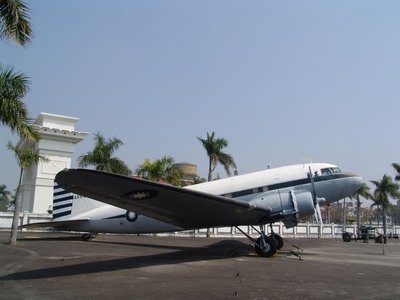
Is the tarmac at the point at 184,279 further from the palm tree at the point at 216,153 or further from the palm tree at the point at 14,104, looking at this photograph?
the palm tree at the point at 216,153

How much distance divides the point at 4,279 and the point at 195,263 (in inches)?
264

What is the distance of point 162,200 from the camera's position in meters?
13.2

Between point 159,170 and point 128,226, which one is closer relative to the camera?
point 128,226

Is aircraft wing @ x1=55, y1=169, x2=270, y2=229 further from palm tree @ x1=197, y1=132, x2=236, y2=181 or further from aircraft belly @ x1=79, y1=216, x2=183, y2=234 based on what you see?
palm tree @ x1=197, y1=132, x2=236, y2=181

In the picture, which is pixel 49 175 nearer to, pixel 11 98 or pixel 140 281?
pixel 11 98

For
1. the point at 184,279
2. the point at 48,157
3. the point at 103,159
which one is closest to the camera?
the point at 184,279

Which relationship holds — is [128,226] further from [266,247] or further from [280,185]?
[280,185]

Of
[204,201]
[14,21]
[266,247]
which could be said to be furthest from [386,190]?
A: [14,21]

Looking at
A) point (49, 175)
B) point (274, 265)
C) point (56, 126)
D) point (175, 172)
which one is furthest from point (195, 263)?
point (56, 126)

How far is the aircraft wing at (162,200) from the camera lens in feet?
35.1

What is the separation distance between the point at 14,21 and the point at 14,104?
12.9 feet

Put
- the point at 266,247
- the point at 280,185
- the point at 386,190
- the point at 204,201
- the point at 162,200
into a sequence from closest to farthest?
the point at 162,200 → the point at 204,201 → the point at 266,247 → the point at 280,185 → the point at 386,190

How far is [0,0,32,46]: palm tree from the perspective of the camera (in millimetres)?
13680

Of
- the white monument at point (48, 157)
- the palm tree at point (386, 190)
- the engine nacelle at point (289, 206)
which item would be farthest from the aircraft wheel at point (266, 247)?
the palm tree at point (386, 190)
